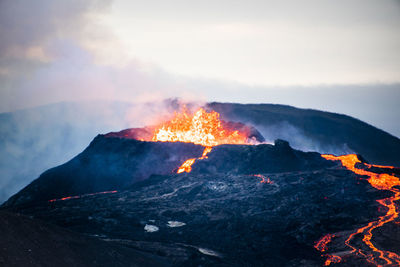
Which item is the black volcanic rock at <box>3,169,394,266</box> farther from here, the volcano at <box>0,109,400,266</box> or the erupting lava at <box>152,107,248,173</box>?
the erupting lava at <box>152,107,248,173</box>

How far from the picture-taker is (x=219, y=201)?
5238cm

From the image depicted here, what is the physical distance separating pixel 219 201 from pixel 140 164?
22.6 meters

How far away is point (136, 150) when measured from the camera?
2862 inches

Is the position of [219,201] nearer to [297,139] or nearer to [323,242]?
Answer: [323,242]

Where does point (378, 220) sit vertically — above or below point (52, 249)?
below

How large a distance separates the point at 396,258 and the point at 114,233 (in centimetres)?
2672

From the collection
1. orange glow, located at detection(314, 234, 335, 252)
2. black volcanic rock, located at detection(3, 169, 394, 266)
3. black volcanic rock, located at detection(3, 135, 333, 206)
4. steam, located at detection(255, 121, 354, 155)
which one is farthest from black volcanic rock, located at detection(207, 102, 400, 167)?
orange glow, located at detection(314, 234, 335, 252)

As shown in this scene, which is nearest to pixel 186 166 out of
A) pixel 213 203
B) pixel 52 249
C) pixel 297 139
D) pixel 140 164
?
pixel 140 164

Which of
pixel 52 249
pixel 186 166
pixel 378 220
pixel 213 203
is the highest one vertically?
pixel 186 166

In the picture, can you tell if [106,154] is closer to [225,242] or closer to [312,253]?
[225,242]

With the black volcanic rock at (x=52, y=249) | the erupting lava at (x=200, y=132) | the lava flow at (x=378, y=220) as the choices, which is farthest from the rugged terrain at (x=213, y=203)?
the erupting lava at (x=200, y=132)

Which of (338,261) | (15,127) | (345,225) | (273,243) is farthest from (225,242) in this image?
(15,127)

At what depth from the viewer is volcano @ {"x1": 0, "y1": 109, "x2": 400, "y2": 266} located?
3556 centimetres

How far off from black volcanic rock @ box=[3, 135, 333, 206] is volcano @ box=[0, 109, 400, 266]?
185mm
